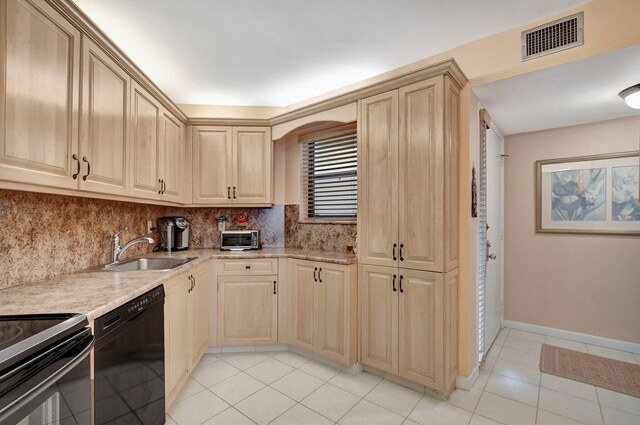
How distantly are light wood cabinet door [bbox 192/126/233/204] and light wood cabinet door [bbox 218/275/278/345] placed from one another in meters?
0.92

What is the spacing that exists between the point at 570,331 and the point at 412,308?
2237 millimetres

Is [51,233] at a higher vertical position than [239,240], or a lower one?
higher

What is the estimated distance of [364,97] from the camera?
2561 mm

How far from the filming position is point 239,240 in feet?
11.1

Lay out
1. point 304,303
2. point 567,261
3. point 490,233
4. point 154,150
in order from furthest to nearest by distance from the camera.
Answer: point 567,261 → point 490,233 → point 304,303 → point 154,150

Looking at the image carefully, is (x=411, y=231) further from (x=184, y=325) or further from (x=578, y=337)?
(x=578, y=337)

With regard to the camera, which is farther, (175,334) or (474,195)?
(474,195)

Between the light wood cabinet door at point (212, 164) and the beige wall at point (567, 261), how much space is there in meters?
3.20

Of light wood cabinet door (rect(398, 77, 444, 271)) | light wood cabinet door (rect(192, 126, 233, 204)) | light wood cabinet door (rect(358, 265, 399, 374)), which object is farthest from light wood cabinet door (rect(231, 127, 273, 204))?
light wood cabinet door (rect(398, 77, 444, 271))

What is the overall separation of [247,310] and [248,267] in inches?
16.2

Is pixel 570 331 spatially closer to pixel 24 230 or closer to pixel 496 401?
pixel 496 401

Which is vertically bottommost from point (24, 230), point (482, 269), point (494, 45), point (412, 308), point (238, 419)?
point (238, 419)

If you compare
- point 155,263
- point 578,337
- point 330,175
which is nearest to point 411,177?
point 330,175

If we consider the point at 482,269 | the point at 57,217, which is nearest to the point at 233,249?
the point at 57,217
